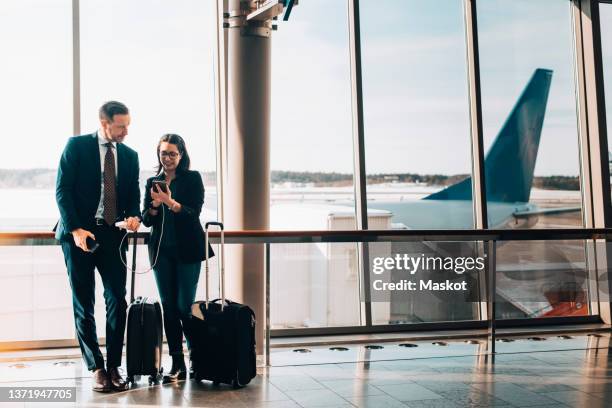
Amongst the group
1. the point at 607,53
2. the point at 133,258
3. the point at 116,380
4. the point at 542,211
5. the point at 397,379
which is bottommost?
the point at 397,379

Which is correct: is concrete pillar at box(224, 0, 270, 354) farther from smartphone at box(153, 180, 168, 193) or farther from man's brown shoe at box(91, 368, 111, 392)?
man's brown shoe at box(91, 368, 111, 392)

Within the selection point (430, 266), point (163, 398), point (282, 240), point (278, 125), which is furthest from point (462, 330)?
point (163, 398)

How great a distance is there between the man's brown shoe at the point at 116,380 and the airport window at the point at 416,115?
2.81m

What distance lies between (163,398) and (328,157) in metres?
A: 2.89

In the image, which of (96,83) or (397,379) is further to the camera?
(96,83)

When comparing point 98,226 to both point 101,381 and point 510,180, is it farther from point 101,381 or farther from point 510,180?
point 510,180

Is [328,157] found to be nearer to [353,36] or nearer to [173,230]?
[353,36]

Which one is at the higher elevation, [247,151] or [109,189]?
A: [247,151]

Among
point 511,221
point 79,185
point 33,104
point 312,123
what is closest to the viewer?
point 79,185

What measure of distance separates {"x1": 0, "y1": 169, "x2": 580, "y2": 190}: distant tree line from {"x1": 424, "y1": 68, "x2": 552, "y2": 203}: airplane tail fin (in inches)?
7.9

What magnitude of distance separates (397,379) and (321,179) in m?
2.22

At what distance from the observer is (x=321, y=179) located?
6.31 m

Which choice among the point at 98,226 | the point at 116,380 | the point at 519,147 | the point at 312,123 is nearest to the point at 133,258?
the point at 98,226

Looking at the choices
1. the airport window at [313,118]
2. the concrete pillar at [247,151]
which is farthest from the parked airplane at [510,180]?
the concrete pillar at [247,151]
